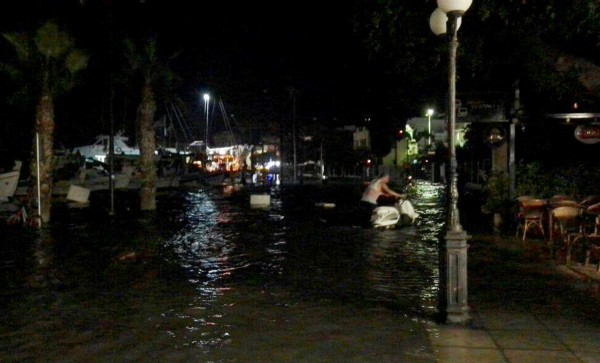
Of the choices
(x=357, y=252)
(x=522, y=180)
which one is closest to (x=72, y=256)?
(x=357, y=252)

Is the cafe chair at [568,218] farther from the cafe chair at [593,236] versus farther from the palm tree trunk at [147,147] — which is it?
the palm tree trunk at [147,147]

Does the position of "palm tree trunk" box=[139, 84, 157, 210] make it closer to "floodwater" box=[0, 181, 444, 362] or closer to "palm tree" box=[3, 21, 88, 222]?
"palm tree" box=[3, 21, 88, 222]

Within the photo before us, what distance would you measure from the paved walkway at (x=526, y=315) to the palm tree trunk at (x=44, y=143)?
12.3m

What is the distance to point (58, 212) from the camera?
25922 mm

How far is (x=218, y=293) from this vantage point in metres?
10.7

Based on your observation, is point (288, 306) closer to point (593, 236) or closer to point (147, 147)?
point (593, 236)

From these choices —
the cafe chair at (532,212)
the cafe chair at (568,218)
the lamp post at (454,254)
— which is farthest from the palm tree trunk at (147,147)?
the lamp post at (454,254)

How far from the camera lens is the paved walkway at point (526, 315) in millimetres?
7492

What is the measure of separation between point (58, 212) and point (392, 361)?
20.6 meters

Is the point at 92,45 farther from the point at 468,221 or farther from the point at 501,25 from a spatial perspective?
the point at 501,25

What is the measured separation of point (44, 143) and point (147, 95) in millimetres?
4852

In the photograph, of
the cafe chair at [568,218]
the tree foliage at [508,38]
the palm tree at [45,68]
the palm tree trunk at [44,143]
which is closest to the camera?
the tree foliage at [508,38]

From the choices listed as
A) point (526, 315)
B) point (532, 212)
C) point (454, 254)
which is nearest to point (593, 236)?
point (526, 315)

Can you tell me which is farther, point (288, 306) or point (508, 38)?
point (508, 38)
